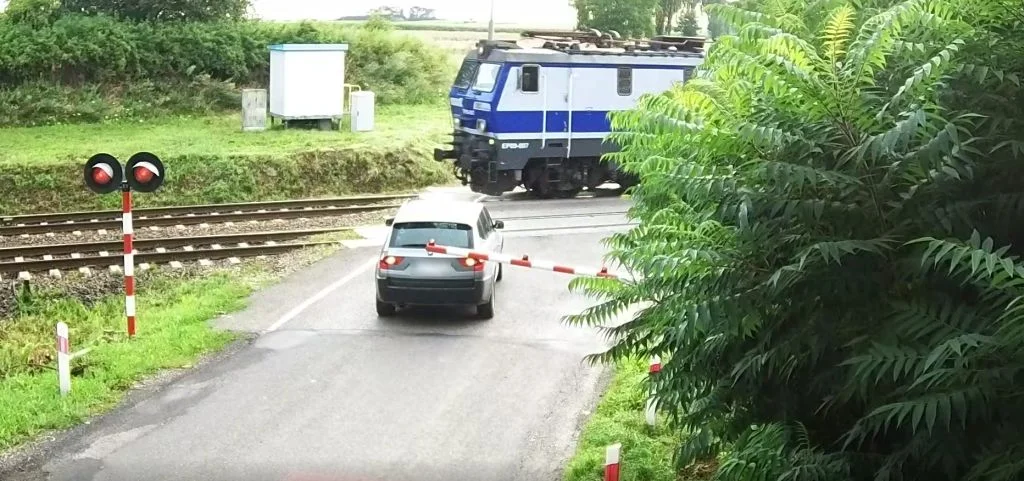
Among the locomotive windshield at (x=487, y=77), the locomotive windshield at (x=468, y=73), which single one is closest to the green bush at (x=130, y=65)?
the locomotive windshield at (x=468, y=73)

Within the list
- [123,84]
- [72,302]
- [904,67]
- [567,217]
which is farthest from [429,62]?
[904,67]

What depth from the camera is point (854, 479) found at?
463 centimetres

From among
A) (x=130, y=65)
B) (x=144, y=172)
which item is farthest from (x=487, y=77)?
(x=130, y=65)

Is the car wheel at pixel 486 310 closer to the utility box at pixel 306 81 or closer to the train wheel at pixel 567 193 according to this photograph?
the train wheel at pixel 567 193

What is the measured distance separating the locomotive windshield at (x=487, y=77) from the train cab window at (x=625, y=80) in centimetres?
301

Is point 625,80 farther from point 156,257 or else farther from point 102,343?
point 102,343

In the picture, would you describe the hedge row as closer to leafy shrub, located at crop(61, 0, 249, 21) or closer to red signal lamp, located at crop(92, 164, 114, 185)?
red signal lamp, located at crop(92, 164, 114, 185)

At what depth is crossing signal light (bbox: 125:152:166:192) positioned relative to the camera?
12352mm

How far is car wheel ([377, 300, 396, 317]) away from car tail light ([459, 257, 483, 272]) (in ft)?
4.19

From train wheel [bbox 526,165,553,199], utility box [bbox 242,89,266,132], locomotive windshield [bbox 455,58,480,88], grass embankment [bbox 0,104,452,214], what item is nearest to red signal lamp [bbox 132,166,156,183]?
grass embankment [bbox 0,104,452,214]

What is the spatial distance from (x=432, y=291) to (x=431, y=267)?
0.31 m

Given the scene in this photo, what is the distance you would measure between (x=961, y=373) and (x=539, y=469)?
5281mm

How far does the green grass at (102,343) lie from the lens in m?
10.1

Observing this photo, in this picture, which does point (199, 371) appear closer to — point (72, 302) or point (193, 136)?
point (72, 302)
